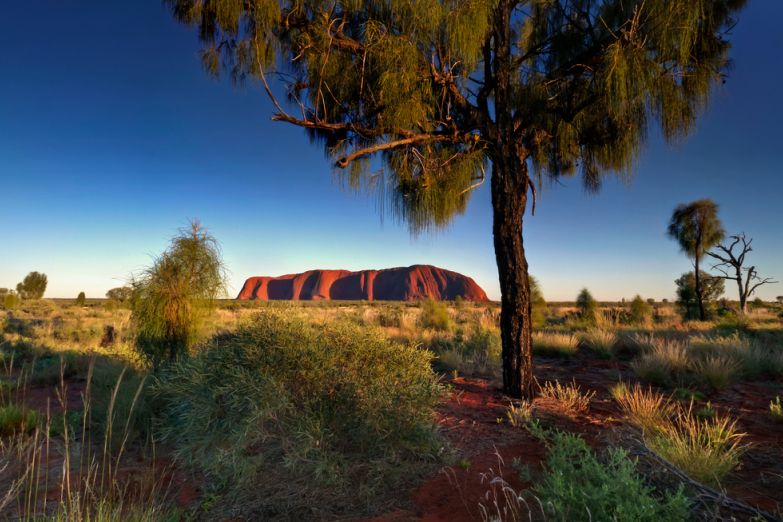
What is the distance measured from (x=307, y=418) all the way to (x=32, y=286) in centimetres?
5374

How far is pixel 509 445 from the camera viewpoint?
4320 mm

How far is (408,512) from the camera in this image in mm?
3283

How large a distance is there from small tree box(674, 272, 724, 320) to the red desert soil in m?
19.7

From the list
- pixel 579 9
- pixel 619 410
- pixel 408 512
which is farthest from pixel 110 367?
pixel 579 9

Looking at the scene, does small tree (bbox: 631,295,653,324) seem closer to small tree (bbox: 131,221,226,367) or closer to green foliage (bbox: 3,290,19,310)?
small tree (bbox: 131,221,226,367)

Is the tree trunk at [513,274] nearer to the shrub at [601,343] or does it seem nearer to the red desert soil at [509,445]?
the red desert soil at [509,445]

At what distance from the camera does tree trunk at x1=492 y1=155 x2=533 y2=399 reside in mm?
5816

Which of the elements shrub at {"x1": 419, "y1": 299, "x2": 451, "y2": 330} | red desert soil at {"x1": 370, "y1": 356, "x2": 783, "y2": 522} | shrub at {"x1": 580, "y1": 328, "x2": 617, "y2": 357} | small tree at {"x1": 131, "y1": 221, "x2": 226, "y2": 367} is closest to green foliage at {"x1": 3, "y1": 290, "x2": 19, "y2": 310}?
shrub at {"x1": 419, "y1": 299, "x2": 451, "y2": 330}

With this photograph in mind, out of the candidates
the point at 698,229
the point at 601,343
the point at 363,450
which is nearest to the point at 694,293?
the point at 698,229

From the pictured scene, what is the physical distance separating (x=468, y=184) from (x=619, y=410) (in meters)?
3.68

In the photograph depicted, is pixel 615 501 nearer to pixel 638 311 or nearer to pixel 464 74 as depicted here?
pixel 464 74

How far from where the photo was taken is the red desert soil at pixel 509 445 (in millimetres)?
3264

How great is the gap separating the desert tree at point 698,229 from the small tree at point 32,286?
5600 cm

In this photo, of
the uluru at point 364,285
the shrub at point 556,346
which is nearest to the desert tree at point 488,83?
the shrub at point 556,346
